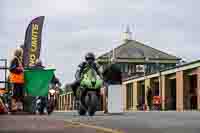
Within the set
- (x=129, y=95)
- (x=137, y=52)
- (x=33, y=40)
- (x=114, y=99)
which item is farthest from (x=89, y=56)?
(x=137, y=52)

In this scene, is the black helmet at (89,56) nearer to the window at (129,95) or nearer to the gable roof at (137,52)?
the window at (129,95)

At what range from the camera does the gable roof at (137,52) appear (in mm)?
91125

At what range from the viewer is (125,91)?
5488cm

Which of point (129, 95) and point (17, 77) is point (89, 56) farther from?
point (129, 95)

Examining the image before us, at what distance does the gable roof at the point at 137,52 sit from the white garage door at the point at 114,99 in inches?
2848

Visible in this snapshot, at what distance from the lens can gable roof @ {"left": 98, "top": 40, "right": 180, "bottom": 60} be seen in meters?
91.1

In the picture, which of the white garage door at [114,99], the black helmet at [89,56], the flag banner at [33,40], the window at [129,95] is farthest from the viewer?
the window at [129,95]

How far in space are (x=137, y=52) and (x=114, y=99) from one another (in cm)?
7793

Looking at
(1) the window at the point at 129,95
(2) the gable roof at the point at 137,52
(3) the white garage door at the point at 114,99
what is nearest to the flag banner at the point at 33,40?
(3) the white garage door at the point at 114,99

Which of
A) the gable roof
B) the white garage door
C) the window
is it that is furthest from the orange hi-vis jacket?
the gable roof

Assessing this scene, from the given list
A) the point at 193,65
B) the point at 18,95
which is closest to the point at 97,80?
the point at 18,95

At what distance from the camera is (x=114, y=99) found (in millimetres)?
16328

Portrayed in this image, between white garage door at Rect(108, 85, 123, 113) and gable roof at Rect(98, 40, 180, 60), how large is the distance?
2848 inches

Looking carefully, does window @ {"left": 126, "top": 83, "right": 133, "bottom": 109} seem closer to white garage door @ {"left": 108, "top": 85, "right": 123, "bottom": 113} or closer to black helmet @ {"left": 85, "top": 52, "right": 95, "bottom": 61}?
white garage door @ {"left": 108, "top": 85, "right": 123, "bottom": 113}
